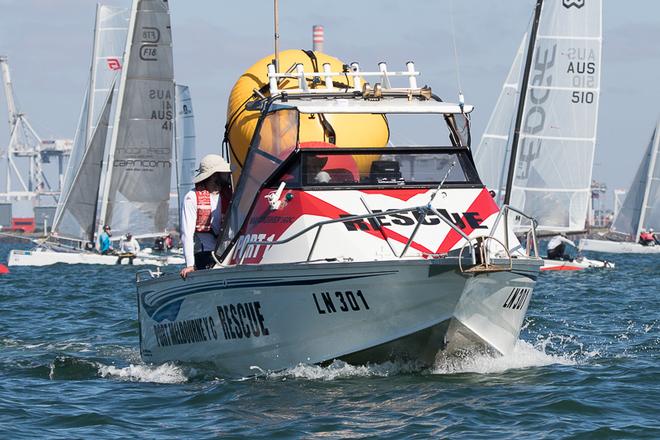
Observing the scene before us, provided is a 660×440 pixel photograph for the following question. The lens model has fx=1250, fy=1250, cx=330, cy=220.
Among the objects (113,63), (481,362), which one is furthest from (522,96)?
(481,362)

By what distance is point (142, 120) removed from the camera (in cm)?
4191

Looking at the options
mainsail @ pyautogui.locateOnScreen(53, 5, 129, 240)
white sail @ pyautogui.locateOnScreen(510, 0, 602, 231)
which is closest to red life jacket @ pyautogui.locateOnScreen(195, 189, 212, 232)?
white sail @ pyautogui.locateOnScreen(510, 0, 602, 231)

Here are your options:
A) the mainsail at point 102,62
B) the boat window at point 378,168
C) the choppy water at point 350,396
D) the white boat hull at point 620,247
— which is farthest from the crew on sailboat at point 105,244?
the boat window at point 378,168

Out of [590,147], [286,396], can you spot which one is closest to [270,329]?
[286,396]

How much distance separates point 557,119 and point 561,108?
36 centimetres

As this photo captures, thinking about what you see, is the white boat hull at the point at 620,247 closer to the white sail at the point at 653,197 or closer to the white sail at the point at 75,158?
the white sail at the point at 653,197

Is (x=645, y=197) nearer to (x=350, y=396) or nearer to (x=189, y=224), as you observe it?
(x=189, y=224)

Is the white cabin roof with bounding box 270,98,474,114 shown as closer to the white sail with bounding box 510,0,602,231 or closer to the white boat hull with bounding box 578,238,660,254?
the white sail with bounding box 510,0,602,231

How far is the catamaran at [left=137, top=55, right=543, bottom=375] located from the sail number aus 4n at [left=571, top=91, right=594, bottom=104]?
2689cm

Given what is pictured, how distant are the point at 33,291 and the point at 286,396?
16990 millimetres

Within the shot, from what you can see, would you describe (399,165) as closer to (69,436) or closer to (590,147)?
(69,436)

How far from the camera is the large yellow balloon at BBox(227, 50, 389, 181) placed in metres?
12.4

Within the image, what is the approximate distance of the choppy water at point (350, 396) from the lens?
932cm

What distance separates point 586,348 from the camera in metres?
14.2
